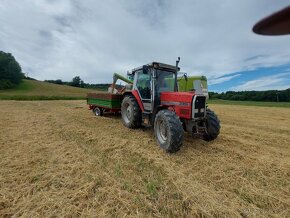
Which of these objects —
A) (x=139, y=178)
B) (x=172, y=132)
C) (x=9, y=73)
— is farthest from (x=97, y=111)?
(x=9, y=73)

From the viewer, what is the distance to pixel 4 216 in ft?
8.07

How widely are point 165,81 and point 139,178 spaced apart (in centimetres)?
361

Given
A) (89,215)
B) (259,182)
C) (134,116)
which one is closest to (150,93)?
(134,116)

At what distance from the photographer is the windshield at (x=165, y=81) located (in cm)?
Answer: 607

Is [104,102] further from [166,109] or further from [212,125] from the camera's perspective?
[212,125]

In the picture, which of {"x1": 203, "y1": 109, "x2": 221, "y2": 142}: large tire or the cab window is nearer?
{"x1": 203, "y1": 109, "x2": 221, "y2": 142}: large tire

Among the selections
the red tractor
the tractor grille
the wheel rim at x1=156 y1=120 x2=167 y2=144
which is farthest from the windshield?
the tractor grille

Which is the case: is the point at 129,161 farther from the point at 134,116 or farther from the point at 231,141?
the point at 231,141

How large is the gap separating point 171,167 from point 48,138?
3.71 metres

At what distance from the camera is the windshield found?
607cm

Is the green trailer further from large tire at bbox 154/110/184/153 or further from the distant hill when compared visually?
the distant hill

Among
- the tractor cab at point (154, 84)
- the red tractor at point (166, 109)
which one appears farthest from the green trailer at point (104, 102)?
the tractor cab at point (154, 84)

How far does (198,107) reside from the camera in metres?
4.97

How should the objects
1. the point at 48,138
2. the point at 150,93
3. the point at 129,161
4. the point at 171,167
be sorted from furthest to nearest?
the point at 150,93 < the point at 48,138 < the point at 129,161 < the point at 171,167
